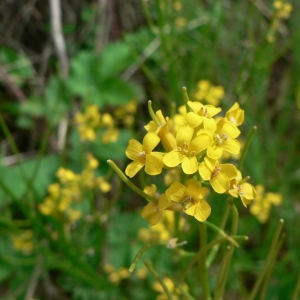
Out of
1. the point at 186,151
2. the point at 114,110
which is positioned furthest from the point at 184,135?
the point at 114,110

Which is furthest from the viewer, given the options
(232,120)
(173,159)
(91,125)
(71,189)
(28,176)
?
(28,176)

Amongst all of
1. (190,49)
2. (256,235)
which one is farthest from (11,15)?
(256,235)

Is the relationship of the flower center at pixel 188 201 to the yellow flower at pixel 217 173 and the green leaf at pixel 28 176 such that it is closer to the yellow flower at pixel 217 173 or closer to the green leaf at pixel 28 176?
the yellow flower at pixel 217 173

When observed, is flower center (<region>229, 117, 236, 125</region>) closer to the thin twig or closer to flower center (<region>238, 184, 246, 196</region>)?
flower center (<region>238, 184, 246, 196</region>)

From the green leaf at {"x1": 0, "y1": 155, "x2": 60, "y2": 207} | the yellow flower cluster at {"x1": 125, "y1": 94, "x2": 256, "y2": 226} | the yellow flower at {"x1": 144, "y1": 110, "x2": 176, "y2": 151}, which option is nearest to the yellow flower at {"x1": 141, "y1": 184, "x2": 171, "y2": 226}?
the yellow flower cluster at {"x1": 125, "y1": 94, "x2": 256, "y2": 226}

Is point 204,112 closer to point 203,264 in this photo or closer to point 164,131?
point 164,131

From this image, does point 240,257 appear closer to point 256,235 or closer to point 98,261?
point 256,235

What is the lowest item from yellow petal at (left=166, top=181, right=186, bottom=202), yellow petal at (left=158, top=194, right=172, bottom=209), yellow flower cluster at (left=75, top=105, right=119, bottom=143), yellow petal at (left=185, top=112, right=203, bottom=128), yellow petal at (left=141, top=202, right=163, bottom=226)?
yellow flower cluster at (left=75, top=105, right=119, bottom=143)
